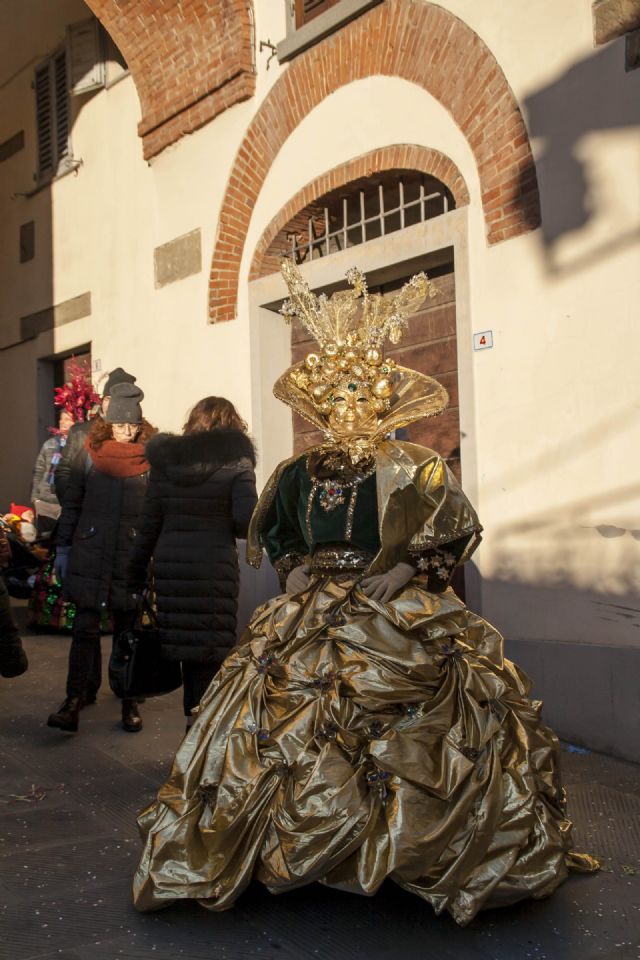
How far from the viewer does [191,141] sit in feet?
27.9

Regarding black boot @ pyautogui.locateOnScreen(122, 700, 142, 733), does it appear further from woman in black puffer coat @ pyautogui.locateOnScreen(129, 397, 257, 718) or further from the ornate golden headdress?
the ornate golden headdress

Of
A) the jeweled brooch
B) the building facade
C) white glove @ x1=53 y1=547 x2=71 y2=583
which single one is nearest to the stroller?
the building facade

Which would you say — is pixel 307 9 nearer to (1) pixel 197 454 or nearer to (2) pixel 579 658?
(1) pixel 197 454

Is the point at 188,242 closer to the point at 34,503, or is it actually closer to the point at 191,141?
the point at 191,141

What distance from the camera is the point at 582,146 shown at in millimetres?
5113

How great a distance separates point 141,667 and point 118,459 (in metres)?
1.33

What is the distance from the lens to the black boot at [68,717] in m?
5.32

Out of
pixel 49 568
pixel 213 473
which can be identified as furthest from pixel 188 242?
pixel 213 473

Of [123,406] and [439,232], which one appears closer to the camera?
[123,406]

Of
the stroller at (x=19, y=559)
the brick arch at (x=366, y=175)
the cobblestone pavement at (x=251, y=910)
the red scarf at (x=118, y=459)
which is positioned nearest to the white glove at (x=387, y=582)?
the cobblestone pavement at (x=251, y=910)

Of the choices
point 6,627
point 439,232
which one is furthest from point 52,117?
point 6,627

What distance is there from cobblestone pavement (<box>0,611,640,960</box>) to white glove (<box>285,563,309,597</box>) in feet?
3.48

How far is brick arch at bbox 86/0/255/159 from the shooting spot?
778cm

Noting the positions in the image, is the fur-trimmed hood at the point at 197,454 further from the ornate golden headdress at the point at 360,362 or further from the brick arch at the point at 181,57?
the brick arch at the point at 181,57
